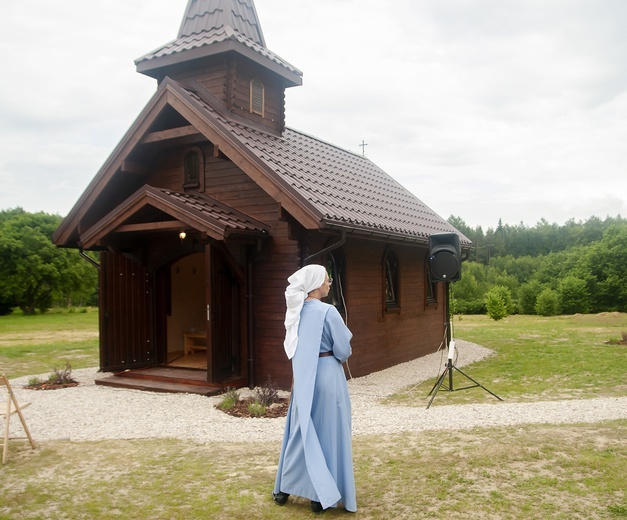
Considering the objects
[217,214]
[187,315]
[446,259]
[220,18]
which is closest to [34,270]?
[187,315]

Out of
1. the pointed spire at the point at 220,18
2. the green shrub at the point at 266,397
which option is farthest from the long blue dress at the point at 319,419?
the pointed spire at the point at 220,18

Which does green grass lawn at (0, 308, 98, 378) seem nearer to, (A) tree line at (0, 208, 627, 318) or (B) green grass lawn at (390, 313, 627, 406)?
(B) green grass lawn at (390, 313, 627, 406)

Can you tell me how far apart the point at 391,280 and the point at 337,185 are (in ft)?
8.39

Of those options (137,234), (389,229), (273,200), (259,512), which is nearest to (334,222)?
(273,200)

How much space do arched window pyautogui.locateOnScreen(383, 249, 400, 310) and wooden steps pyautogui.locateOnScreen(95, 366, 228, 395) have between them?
170 inches

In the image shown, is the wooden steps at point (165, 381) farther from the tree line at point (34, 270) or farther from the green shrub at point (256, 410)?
the tree line at point (34, 270)

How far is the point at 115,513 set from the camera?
460cm

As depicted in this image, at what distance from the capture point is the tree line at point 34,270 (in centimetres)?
3647

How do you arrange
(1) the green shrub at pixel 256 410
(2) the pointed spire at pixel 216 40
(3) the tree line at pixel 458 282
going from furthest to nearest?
(3) the tree line at pixel 458 282
(2) the pointed spire at pixel 216 40
(1) the green shrub at pixel 256 410

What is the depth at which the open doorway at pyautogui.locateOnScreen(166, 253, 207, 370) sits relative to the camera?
39.2 ft

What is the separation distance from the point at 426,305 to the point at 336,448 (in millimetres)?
10333

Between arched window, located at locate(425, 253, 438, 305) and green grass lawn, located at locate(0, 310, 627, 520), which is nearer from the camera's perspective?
green grass lawn, located at locate(0, 310, 627, 520)

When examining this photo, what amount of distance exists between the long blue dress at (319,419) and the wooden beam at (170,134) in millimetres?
6351

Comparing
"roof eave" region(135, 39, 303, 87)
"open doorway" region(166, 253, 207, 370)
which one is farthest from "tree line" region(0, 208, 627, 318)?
"roof eave" region(135, 39, 303, 87)
